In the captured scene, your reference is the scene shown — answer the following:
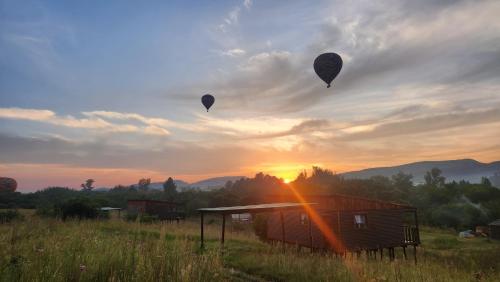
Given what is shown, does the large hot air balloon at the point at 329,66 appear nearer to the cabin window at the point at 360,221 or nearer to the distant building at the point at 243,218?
the cabin window at the point at 360,221

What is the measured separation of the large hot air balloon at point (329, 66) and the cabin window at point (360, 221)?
11.3m

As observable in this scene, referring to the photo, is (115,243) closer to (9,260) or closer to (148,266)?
(9,260)

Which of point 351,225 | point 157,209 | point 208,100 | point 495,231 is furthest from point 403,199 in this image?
point 208,100

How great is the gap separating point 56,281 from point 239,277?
8128mm

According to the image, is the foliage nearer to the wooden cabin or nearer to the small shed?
the wooden cabin

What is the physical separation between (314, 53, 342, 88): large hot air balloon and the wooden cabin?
8358 millimetres

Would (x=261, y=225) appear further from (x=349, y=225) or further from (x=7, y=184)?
(x=7, y=184)

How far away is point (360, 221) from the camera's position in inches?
944

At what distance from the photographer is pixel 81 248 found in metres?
5.45

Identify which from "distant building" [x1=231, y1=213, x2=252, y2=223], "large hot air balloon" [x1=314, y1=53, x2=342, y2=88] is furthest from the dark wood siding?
"distant building" [x1=231, y1=213, x2=252, y2=223]

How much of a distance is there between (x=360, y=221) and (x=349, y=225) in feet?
4.05

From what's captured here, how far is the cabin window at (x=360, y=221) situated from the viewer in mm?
23719

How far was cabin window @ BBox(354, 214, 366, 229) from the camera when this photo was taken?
77.8ft

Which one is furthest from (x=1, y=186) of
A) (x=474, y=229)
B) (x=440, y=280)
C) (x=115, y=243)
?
(x=474, y=229)
